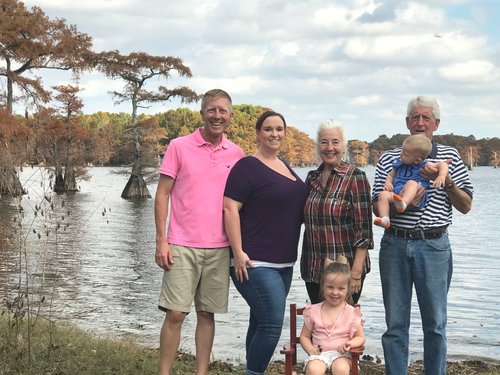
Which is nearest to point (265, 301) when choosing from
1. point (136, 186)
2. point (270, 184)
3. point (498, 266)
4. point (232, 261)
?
point (232, 261)

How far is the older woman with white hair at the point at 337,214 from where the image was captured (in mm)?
4379

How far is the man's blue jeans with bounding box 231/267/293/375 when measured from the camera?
A: 446 cm

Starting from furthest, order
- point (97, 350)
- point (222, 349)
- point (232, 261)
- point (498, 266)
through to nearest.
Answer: point (498, 266)
point (222, 349)
point (97, 350)
point (232, 261)

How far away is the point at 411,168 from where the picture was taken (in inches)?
177

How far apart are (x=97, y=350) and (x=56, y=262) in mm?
9242

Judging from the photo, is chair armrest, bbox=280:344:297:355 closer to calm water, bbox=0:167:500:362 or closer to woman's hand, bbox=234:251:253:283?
woman's hand, bbox=234:251:253:283

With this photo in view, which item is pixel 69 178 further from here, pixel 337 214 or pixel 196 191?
pixel 337 214

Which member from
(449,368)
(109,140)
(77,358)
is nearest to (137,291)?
(449,368)

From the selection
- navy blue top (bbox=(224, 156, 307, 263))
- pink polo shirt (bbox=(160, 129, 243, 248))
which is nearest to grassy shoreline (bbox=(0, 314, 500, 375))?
pink polo shirt (bbox=(160, 129, 243, 248))

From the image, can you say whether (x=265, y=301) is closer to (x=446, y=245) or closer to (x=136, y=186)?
(x=446, y=245)

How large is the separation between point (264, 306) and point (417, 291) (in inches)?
39.3

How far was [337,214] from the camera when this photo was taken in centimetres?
438

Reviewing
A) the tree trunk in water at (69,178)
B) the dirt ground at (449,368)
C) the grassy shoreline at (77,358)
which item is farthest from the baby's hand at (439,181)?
the tree trunk in water at (69,178)

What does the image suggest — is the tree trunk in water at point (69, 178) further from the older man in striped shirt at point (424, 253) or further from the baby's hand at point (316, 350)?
the baby's hand at point (316, 350)
